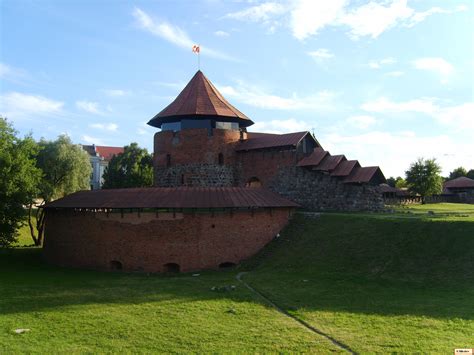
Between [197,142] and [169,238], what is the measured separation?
7798mm

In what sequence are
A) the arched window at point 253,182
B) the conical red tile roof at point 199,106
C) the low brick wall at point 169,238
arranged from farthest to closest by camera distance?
the arched window at point 253,182, the conical red tile roof at point 199,106, the low brick wall at point 169,238

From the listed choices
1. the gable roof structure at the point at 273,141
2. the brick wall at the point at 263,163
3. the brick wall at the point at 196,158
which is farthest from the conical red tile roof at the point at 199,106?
the brick wall at the point at 263,163

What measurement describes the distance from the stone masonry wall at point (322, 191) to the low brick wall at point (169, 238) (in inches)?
117

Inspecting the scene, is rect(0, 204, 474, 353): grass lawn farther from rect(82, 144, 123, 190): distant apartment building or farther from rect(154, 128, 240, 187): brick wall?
rect(82, 144, 123, 190): distant apartment building

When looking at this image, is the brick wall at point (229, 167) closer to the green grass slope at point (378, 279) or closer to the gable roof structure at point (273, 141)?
the gable roof structure at point (273, 141)

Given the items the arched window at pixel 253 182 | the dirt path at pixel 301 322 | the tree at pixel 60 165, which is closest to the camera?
the dirt path at pixel 301 322

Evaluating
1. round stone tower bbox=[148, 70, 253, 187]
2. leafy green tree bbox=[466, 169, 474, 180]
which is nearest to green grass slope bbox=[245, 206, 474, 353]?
round stone tower bbox=[148, 70, 253, 187]

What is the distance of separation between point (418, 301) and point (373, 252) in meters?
4.14

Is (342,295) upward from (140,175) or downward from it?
downward

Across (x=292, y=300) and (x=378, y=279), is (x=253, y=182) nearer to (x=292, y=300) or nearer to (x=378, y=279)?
(x=378, y=279)

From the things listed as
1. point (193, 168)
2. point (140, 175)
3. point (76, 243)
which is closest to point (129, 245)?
point (76, 243)

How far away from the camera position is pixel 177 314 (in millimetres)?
11227

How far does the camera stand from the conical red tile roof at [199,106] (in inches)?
980

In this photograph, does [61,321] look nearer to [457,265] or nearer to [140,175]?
[457,265]
